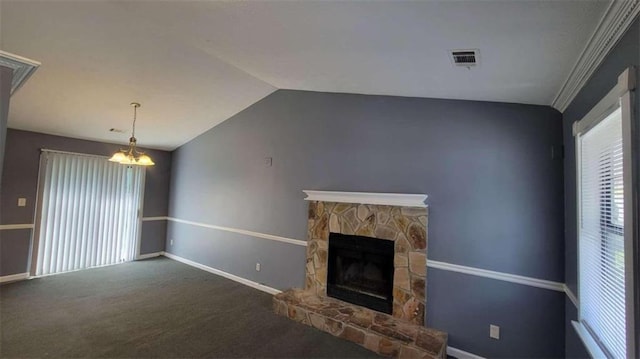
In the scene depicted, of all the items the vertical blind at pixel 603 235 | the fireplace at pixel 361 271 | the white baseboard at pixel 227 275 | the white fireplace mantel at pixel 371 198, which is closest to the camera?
the vertical blind at pixel 603 235

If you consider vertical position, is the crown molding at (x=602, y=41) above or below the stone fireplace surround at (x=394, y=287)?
above

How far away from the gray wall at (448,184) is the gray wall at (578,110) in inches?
5.3

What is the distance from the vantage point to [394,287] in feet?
10.4

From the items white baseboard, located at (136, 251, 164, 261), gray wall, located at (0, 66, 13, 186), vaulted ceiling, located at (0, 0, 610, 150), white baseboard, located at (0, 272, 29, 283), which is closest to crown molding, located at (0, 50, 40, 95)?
gray wall, located at (0, 66, 13, 186)

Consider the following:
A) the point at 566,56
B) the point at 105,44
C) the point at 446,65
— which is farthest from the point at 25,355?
the point at 566,56

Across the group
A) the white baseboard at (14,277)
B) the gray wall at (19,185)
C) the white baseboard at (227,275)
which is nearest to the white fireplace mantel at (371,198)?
the white baseboard at (227,275)

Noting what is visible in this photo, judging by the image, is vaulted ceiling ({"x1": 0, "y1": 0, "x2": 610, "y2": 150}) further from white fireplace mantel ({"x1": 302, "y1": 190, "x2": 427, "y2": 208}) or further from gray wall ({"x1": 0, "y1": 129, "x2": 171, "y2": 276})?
white fireplace mantel ({"x1": 302, "y1": 190, "x2": 427, "y2": 208})

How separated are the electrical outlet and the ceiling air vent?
7.85 feet

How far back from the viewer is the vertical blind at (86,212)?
474 centimetres

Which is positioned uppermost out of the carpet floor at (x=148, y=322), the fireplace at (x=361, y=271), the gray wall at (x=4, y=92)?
the gray wall at (x=4, y=92)

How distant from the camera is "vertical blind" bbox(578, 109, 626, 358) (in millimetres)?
1472

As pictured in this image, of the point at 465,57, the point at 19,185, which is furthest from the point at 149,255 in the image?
the point at 465,57

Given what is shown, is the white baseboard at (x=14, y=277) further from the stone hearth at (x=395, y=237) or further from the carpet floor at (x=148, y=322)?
the stone hearth at (x=395, y=237)

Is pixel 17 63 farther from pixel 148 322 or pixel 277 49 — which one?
pixel 148 322
